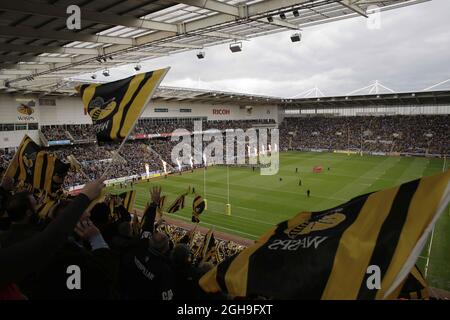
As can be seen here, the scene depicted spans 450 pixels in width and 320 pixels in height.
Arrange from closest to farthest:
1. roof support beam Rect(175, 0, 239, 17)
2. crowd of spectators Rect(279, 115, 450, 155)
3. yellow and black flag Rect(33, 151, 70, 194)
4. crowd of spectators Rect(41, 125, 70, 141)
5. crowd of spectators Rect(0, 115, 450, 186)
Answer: yellow and black flag Rect(33, 151, 70, 194), roof support beam Rect(175, 0, 239, 17), crowd of spectators Rect(41, 125, 70, 141), crowd of spectators Rect(0, 115, 450, 186), crowd of spectators Rect(279, 115, 450, 155)

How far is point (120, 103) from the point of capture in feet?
21.7

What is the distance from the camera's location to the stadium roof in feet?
39.3

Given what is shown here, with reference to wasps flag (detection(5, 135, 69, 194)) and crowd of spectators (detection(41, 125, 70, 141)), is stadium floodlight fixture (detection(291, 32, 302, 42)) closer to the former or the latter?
wasps flag (detection(5, 135, 69, 194))

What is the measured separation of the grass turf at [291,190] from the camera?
24.0 metres

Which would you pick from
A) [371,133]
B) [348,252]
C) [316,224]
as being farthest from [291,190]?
[371,133]

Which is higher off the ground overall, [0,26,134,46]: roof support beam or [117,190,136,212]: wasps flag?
[0,26,134,46]: roof support beam

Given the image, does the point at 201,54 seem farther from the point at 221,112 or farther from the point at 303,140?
the point at 303,140

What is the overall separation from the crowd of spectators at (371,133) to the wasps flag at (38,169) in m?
65.2

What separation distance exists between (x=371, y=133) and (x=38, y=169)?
71751mm

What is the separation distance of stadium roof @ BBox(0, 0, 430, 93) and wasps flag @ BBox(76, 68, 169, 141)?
562 cm

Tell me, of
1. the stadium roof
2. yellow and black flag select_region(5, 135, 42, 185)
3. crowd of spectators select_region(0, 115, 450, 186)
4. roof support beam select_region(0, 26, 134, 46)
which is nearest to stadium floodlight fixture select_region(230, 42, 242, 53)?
the stadium roof

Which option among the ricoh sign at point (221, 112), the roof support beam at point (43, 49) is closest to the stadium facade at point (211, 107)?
the ricoh sign at point (221, 112)
